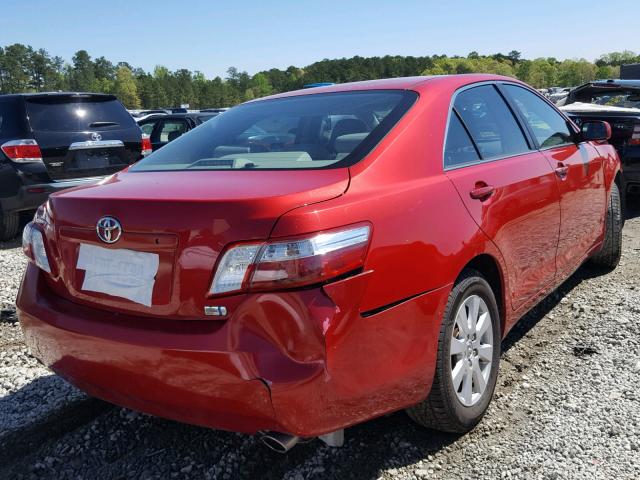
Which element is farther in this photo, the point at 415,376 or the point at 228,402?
the point at 415,376

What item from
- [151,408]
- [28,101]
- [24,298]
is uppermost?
[28,101]

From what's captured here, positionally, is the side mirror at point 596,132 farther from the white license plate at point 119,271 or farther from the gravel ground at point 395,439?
the white license plate at point 119,271

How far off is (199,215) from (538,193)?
A: 1931mm

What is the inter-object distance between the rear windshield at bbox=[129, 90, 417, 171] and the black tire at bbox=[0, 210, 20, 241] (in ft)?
14.5

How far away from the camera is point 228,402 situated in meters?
1.94

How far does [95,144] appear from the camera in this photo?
274 inches

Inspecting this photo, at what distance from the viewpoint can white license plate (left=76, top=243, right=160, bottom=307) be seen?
207 cm

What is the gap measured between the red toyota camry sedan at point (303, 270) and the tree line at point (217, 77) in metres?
89.1

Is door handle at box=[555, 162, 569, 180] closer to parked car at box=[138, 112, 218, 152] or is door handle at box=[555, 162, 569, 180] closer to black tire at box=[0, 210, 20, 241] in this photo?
black tire at box=[0, 210, 20, 241]

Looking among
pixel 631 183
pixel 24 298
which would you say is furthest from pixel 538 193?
pixel 631 183

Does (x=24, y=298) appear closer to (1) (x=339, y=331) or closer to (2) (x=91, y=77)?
(1) (x=339, y=331)

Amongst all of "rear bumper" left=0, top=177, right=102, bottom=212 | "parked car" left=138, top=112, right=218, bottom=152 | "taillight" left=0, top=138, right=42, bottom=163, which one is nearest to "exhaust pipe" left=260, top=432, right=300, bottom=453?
"rear bumper" left=0, top=177, right=102, bottom=212

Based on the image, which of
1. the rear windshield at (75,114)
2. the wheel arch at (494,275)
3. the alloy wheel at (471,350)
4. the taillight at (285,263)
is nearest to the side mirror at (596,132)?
the wheel arch at (494,275)

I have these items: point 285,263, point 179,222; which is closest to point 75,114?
point 179,222
